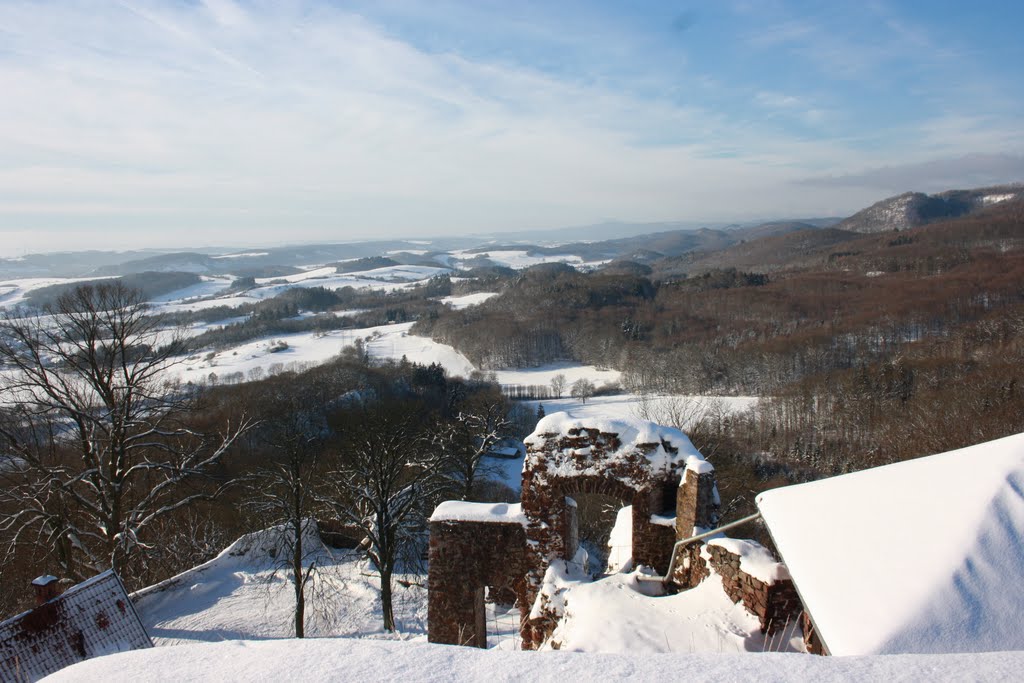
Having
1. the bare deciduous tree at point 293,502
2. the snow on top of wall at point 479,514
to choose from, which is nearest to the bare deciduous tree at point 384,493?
the bare deciduous tree at point 293,502

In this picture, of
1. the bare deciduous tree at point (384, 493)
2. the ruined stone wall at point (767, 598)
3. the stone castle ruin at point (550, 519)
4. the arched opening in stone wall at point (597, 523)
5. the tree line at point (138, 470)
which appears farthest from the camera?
the arched opening in stone wall at point (597, 523)

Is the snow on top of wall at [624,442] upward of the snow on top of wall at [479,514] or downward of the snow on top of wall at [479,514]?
upward

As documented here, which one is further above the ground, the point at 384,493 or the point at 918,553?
the point at 918,553

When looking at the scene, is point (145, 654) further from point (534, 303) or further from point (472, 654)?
point (534, 303)

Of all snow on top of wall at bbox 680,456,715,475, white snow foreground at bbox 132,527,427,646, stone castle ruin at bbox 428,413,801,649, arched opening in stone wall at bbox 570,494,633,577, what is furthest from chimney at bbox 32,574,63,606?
arched opening in stone wall at bbox 570,494,633,577

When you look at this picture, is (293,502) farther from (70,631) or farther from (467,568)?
(467,568)

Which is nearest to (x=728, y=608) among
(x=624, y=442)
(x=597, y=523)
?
(x=624, y=442)

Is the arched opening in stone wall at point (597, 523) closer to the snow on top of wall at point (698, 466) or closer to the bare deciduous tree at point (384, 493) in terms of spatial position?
the bare deciduous tree at point (384, 493)
